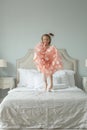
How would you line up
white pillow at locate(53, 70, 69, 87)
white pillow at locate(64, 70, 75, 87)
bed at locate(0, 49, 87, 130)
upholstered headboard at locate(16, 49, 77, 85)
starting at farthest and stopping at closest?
1. upholstered headboard at locate(16, 49, 77, 85)
2. white pillow at locate(64, 70, 75, 87)
3. white pillow at locate(53, 70, 69, 87)
4. bed at locate(0, 49, 87, 130)

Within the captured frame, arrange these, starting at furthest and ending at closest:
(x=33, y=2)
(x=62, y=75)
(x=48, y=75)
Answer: (x=33, y=2) → (x=62, y=75) → (x=48, y=75)

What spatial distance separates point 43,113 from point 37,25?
282 cm

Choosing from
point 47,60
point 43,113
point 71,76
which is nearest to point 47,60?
point 47,60

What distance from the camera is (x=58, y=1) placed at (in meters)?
6.04

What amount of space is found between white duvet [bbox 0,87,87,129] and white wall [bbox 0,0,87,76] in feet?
7.67

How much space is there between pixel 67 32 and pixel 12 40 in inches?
52.5

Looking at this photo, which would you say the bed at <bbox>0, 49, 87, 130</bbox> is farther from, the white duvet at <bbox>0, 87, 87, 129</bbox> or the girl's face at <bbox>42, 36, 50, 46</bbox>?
the girl's face at <bbox>42, 36, 50, 46</bbox>

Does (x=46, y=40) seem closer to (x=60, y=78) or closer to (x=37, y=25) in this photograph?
(x=60, y=78)

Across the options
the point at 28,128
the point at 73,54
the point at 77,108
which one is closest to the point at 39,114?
the point at 28,128

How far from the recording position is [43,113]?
149 inches

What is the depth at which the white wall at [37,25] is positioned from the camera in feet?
19.8

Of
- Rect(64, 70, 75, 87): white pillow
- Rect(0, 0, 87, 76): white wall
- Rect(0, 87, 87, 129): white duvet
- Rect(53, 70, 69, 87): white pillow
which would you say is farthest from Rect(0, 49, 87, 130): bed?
Rect(0, 0, 87, 76): white wall

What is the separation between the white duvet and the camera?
3.79 meters

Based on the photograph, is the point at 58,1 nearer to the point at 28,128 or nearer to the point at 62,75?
the point at 62,75
